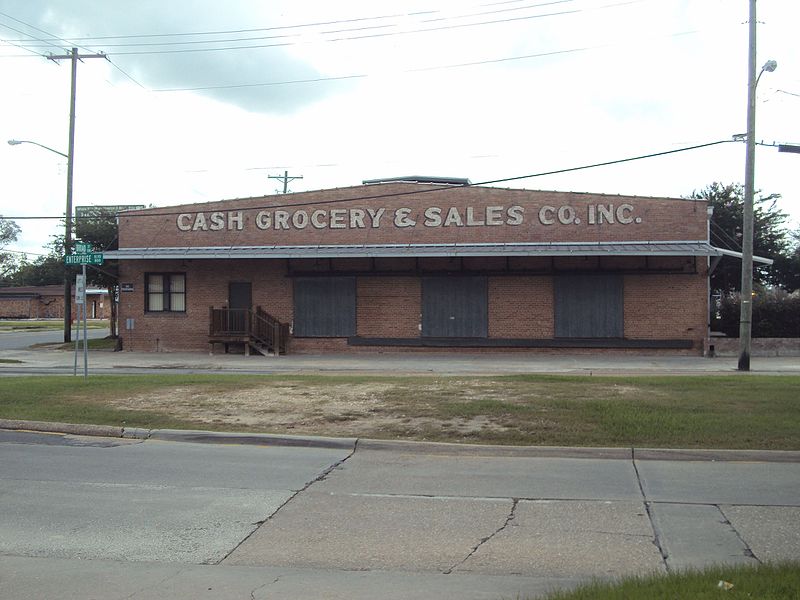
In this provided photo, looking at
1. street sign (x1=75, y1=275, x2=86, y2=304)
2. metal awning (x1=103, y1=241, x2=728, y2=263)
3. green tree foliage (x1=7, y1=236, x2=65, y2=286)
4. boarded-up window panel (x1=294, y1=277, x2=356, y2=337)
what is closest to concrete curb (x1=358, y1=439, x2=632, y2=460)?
street sign (x1=75, y1=275, x2=86, y2=304)

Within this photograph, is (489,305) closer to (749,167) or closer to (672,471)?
(749,167)

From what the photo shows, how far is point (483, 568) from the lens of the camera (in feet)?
16.7

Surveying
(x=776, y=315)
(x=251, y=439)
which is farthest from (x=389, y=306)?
(x=251, y=439)

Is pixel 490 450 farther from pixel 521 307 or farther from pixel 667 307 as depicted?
pixel 667 307

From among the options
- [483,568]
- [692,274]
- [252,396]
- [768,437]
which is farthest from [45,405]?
[692,274]

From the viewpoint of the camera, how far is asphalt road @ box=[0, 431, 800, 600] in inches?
194

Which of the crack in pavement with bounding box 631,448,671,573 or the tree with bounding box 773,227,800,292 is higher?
the tree with bounding box 773,227,800,292

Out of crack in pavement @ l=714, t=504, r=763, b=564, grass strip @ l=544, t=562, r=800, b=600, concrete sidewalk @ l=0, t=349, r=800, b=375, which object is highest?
A: grass strip @ l=544, t=562, r=800, b=600

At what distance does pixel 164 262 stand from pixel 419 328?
1122 centimetres

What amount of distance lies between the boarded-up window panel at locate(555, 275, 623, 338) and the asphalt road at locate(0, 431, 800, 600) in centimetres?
1834

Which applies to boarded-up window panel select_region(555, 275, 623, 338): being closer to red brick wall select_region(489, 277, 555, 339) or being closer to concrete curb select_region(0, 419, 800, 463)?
red brick wall select_region(489, 277, 555, 339)

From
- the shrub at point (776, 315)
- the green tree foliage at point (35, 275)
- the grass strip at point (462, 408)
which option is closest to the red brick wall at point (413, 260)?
the shrub at point (776, 315)

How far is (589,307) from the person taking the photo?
2634 centimetres

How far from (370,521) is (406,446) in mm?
2924
